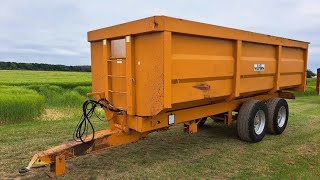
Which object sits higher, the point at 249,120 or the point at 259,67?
the point at 259,67

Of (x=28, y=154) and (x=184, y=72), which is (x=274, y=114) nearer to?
(x=184, y=72)

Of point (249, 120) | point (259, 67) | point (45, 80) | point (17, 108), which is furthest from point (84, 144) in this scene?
point (45, 80)

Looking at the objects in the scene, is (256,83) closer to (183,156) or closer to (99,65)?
(183,156)

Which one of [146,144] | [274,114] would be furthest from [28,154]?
[274,114]

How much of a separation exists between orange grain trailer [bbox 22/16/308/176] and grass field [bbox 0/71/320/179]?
0.45 metres

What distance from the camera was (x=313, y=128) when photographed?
805 centimetres

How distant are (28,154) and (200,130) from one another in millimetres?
3840

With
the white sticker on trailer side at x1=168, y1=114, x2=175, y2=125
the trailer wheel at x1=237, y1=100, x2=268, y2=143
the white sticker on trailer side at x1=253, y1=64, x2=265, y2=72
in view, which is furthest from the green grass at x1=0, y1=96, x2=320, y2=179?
the white sticker on trailer side at x1=253, y1=64, x2=265, y2=72

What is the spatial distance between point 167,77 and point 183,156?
1.90 meters

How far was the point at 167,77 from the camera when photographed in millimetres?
4316

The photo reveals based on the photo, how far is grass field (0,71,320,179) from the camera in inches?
191

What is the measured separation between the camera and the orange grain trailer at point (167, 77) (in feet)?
14.3

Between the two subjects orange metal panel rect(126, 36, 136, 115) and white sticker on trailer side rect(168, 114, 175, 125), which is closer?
orange metal panel rect(126, 36, 136, 115)

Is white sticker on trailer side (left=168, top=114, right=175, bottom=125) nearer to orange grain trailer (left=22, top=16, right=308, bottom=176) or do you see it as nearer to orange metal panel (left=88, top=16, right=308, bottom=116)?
orange grain trailer (left=22, top=16, right=308, bottom=176)
